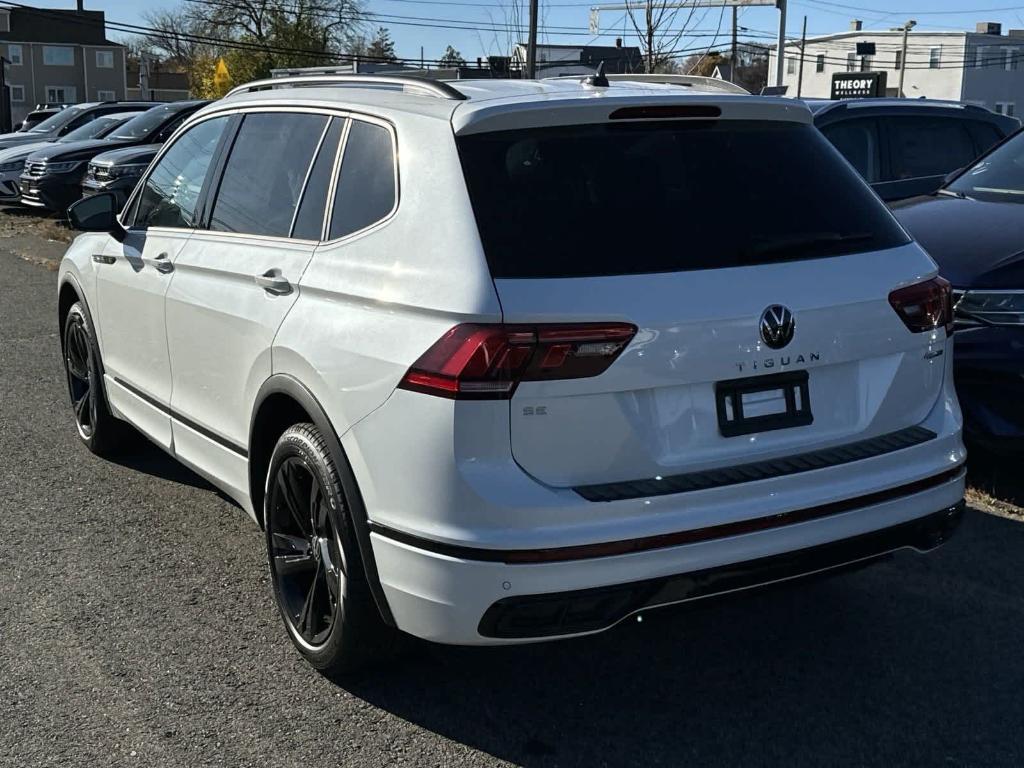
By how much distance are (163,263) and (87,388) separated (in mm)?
1772

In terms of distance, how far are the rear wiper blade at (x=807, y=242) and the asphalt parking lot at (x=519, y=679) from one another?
970mm

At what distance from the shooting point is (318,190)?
12.8 ft

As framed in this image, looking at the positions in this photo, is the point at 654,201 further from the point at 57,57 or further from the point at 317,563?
the point at 57,57

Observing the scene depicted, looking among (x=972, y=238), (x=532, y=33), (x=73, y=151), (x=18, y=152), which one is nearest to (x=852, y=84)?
(x=532, y=33)

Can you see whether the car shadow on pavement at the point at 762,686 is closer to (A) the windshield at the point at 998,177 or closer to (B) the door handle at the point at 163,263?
(B) the door handle at the point at 163,263

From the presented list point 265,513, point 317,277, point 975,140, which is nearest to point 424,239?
point 317,277

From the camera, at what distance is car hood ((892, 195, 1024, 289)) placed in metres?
5.21

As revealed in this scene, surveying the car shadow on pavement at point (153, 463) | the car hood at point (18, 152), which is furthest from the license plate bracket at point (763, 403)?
the car hood at point (18, 152)

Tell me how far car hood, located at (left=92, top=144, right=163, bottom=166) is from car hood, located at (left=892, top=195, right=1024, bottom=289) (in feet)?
41.8

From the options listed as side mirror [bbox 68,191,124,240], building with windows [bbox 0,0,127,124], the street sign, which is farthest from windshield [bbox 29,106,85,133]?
building with windows [bbox 0,0,127,124]

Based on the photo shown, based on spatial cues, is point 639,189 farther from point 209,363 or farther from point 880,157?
point 880,157

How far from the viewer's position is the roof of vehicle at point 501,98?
334cm

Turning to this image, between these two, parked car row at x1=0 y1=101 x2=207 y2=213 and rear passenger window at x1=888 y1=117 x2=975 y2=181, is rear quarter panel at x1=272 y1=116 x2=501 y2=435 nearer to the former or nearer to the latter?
rear passenger window at x1=888 y1=117 x2=975 y2=181

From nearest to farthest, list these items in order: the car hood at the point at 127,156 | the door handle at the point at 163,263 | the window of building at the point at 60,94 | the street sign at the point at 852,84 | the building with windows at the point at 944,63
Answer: the door handle at the point at 163,263 → the car hood at the point at 127,156 → the street sign at the point at 852,84 → the building with windows at the point at 944,63 → the window of building at the point at 60,94
